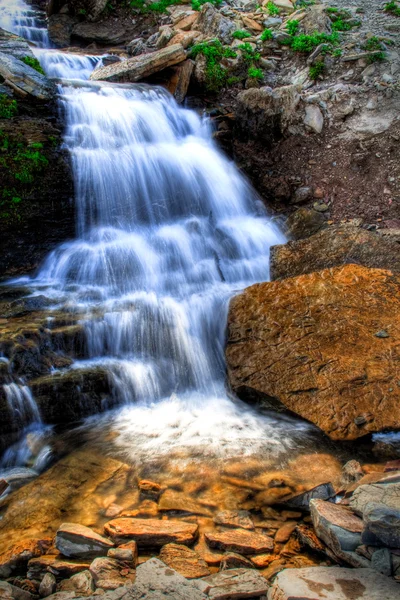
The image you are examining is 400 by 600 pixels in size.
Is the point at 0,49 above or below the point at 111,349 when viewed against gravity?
above

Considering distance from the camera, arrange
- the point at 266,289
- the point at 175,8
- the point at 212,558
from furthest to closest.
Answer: the point at 175,8, the point at 266,289, the point at 212,558

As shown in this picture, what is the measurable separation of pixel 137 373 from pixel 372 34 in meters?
10.9

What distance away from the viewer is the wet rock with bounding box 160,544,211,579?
2.88m

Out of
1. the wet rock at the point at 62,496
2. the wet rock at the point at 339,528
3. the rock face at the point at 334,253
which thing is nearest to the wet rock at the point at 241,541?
the wet rock at the point at 339,528

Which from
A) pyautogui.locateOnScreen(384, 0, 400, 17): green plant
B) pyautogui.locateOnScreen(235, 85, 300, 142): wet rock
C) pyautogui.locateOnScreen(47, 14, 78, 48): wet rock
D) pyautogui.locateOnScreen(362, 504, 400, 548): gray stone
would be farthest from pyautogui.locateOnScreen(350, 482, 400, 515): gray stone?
pyautogui.locateOnScreen(47, 14, 78, 48): wet rock

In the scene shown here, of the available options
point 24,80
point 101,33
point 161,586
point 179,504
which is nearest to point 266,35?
point 101,33

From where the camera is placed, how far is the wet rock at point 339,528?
2724 mm

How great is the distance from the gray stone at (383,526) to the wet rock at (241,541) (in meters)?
0.77

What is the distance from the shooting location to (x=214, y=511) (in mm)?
3580

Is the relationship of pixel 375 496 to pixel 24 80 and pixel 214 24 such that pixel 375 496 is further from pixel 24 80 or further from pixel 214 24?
pixel 214 24

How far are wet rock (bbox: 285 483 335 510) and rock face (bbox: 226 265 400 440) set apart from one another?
0.95m

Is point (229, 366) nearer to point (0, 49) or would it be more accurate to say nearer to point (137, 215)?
point (137, 215)

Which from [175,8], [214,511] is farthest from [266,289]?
[175,8]

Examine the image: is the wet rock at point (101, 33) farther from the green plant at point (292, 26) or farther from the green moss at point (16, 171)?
the green moss at point (16, 171)
